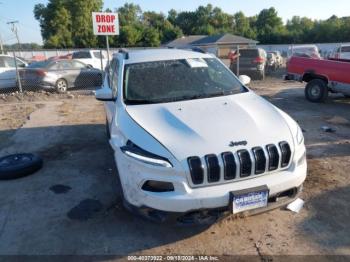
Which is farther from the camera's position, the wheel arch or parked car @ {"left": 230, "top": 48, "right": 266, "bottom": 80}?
parked car @ {"left": 230, "top": 48, "right": 266, "bottom": 80}

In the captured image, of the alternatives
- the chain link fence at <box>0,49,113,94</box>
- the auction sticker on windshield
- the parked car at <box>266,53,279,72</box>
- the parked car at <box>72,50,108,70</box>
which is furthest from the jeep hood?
the parked car at <box>266,53,279,72</box>

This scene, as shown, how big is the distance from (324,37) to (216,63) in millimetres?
64315

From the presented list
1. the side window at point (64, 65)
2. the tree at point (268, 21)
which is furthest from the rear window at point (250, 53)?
the tree at point (268, 21)

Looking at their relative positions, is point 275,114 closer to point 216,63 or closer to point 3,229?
point 216,63

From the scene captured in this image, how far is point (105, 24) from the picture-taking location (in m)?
13.4

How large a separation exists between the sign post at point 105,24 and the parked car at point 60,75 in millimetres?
2169

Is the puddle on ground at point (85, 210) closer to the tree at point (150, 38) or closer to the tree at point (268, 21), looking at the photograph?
the tree at point (150, 38)

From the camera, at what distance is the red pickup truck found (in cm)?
970

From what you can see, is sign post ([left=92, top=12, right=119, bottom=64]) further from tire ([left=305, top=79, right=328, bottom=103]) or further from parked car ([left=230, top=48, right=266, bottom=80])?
tire ([left=305, top=79, right=328, bottom=103])

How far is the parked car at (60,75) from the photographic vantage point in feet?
44.8

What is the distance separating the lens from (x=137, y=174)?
3.27 meters

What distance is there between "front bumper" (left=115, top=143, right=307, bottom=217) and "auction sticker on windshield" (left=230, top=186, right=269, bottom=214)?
5cm

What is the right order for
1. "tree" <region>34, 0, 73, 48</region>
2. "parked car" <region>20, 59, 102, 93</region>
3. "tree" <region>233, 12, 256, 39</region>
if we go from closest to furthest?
"parked car" <region>20, 59, 102, 93</region> < "tree" <region>34, 0, 73, 48</region> < "tree" <region>233, 12, 256, 39</region>

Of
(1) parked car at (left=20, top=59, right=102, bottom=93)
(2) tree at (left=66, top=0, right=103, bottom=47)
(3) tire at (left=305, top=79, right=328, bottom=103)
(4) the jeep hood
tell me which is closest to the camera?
(4) the jeep hood
